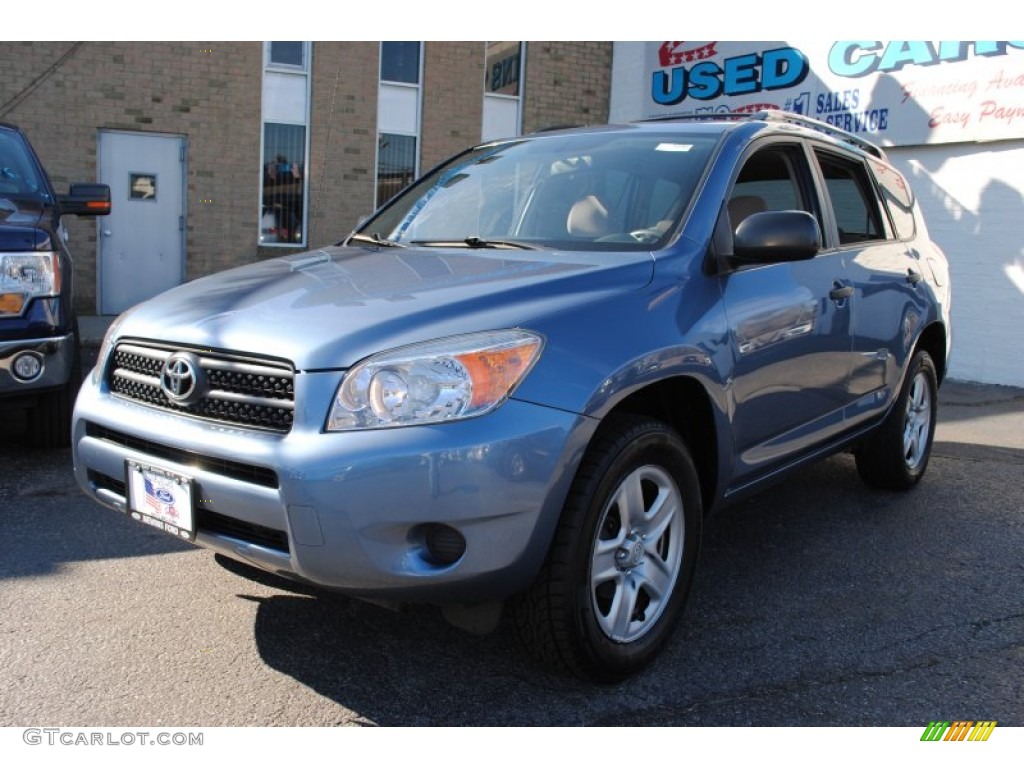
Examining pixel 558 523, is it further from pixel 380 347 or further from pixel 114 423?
pixel 114 423

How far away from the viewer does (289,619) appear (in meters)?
3.17

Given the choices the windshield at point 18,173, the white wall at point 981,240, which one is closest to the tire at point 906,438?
the windshield at point 18,173

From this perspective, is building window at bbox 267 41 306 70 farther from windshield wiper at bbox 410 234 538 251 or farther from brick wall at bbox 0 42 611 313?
windshield wiper at bbox 410 234 538 251

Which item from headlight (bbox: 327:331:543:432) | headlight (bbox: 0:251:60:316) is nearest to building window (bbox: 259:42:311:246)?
headlight (bbox: 0:251:60:316)

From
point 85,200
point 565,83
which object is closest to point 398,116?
point 565,83

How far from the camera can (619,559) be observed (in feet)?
9.02

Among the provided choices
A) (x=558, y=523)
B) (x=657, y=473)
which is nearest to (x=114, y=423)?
(x=558, y=523)

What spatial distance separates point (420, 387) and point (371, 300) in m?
0.43

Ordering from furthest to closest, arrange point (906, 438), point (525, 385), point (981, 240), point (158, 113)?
point (158, 113) → point (981, 240) → point (906, 438) → point (525, 385)

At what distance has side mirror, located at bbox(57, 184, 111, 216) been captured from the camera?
18.0ft

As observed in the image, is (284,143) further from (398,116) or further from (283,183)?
(398,116)

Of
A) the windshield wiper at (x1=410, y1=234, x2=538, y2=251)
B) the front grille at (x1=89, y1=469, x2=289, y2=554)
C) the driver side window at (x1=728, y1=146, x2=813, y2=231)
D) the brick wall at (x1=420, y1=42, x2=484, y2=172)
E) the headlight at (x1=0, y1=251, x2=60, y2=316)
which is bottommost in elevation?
the front grille at (x1=89, y1=469, x2=289, y2=554)

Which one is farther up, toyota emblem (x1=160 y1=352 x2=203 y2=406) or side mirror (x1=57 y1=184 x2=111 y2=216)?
side mirror (x1=57 y1=184 x2=111 y2=216)

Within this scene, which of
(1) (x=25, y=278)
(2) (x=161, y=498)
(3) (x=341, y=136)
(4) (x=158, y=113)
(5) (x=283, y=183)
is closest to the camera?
(2) (x=161, y=498)
